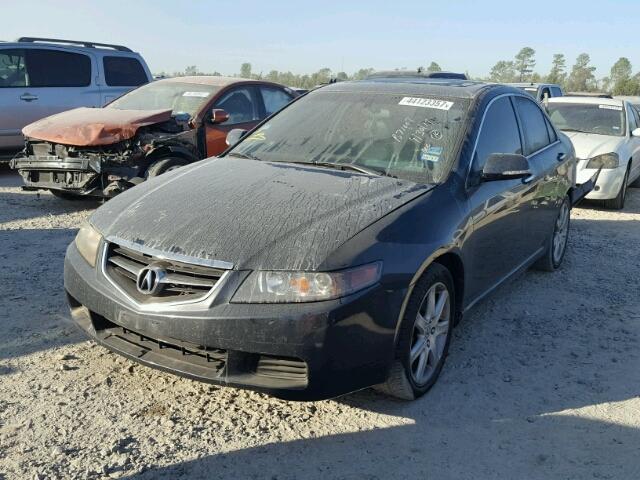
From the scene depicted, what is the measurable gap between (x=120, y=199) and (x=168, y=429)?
137cm

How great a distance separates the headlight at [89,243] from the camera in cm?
319

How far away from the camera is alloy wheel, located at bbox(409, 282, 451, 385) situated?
321 centimetres

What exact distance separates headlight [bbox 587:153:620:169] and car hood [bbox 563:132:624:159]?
72 mm

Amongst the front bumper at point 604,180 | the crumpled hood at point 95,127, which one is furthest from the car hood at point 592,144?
the crumpled hood at point 95,127

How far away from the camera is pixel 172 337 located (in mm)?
2793

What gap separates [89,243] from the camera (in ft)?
10.7

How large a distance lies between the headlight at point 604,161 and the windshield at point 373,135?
5.12 metres

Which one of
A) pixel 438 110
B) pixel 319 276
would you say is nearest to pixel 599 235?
pixel 438 110

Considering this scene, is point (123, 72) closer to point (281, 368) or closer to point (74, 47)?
point (74, 47)

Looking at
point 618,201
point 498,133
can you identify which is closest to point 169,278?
point 498,133

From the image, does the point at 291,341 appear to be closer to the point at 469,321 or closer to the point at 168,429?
the point at 168,429

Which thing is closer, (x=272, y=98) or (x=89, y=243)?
(x=89, y=243)

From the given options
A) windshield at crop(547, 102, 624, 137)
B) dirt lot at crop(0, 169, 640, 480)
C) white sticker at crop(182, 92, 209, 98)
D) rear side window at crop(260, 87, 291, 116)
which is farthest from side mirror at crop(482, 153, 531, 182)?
windshield at crop(547, 102, 624, 137)

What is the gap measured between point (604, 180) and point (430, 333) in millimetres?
6070
